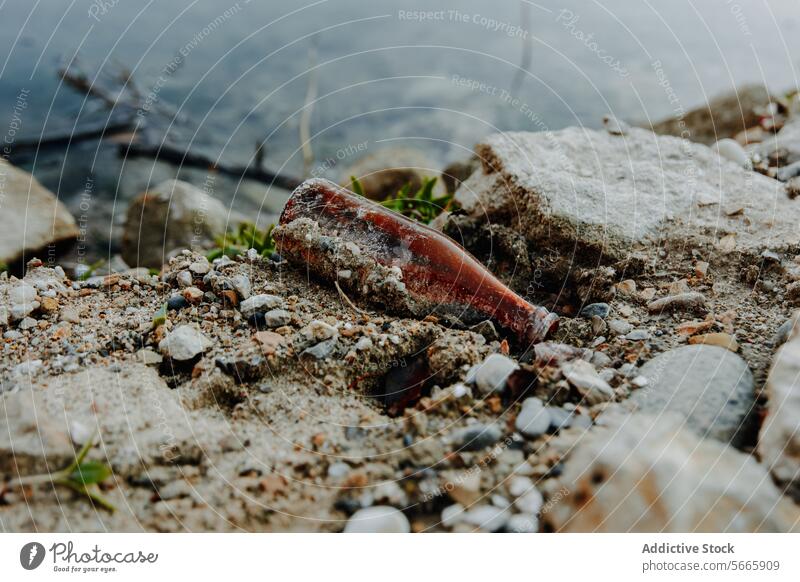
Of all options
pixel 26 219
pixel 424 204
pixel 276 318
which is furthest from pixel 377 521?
pixel 26 219

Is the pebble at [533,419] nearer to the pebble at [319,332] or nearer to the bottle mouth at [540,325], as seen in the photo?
the bottle mouth at [540,325]

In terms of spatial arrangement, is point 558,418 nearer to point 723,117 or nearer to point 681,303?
point 681,303
